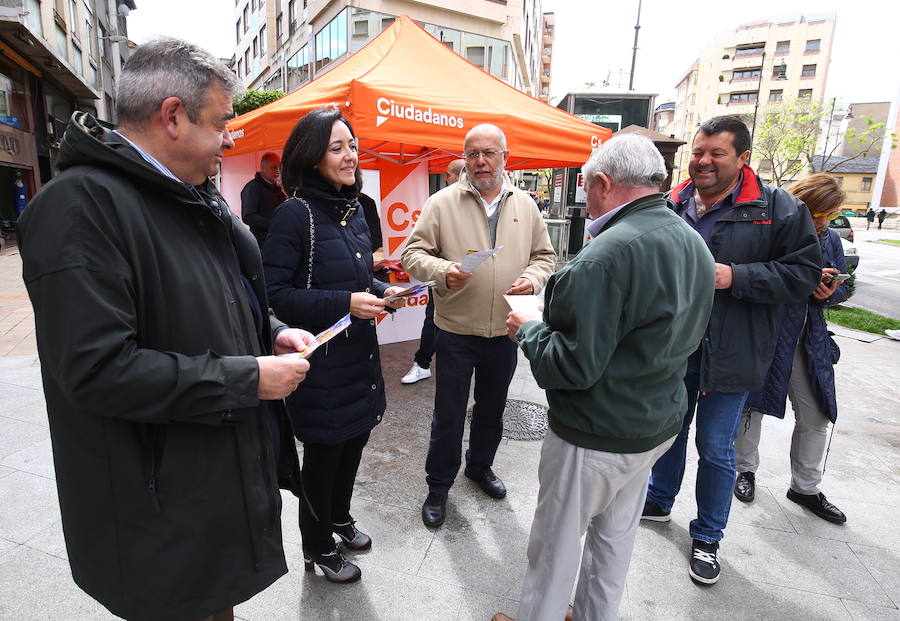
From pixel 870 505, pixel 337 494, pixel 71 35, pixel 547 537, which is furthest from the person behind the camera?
pixel 71 35

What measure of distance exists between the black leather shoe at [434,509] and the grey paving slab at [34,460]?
2.24 m

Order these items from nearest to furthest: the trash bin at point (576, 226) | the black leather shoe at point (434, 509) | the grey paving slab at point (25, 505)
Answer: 1. the grey paving slab at point (25, 505)
2. the black leather shoe at point (434, 509)
3. the trash bin at point (576, 226)

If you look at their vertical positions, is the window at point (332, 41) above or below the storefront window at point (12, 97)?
above

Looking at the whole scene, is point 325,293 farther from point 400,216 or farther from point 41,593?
point 400,216

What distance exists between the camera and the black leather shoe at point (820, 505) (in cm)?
293

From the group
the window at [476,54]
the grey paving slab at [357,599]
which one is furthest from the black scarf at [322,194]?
the window at [476,54]

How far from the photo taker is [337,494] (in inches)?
95.7

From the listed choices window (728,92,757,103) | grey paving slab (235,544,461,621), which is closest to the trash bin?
grey paving slab (235,544,461,621)

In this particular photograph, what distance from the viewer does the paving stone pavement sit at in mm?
2225

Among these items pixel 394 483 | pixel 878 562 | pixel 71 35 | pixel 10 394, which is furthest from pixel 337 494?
pixel 71 35

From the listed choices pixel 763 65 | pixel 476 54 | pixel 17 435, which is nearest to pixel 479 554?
pixel 17 435

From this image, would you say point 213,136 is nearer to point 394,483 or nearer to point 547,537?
point 547,537

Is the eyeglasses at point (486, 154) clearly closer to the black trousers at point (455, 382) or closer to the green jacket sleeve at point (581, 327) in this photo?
the black trousers at point (455, 382)

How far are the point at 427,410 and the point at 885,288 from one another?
14350mm
